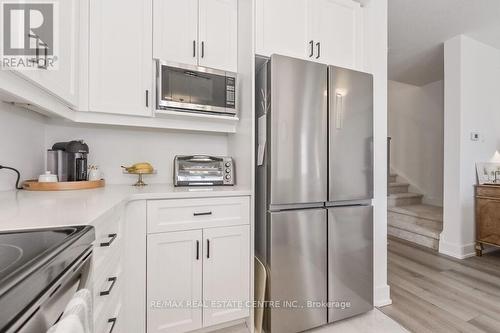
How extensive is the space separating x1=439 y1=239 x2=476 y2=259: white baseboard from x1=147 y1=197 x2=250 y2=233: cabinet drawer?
2.87m

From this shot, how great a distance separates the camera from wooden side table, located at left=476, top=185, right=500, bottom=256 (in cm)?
268

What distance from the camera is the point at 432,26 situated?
2.59 meters

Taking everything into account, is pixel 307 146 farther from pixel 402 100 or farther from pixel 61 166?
pixel 402 100

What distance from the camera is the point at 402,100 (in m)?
4.97

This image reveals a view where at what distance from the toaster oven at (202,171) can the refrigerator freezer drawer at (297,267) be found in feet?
1.92

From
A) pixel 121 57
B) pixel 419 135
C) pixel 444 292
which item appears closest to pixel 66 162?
pixel 121 57

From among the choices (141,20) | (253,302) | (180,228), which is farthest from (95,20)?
(253,302)

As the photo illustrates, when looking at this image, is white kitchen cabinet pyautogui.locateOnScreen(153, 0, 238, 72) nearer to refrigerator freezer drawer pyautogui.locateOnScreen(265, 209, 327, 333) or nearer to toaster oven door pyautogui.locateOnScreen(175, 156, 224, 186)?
toaster oven door pyautogui.locateOnScreen(175, 156, 224, 186)

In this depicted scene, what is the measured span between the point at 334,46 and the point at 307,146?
→ 899mm

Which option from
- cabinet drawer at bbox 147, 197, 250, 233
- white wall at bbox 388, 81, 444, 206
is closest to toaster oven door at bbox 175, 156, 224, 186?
cabinet drawer at bbox 147, 197, 250, 233

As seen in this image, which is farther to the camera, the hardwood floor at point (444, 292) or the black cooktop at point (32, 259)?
the hardwood floor at point (444, 292)

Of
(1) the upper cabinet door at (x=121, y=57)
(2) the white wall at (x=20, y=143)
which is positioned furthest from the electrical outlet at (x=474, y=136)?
(2) the white wall at (x=20, y=143)

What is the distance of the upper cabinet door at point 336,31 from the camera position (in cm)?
175

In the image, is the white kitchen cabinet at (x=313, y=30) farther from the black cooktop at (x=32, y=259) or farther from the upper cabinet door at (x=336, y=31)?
the black cooktop at (x=32, y=259)
